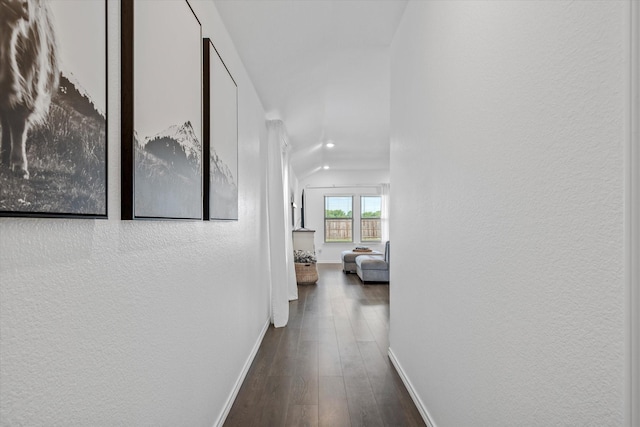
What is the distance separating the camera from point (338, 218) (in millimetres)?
9883

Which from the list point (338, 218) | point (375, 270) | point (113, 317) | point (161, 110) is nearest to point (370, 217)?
point (338, 218)

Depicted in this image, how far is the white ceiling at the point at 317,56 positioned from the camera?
2.17m

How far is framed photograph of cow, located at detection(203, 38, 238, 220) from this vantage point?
5.50 ft

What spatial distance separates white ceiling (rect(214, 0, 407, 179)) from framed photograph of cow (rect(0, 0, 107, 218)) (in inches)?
54.2

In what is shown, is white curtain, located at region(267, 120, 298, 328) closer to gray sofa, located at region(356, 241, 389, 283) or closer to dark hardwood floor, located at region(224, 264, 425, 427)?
dark hardwood floor, located at region(224, 264, 425, 427)

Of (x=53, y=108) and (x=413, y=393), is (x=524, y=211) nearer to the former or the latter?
(x=53, y=108)

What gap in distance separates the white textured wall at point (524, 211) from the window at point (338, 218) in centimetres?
794

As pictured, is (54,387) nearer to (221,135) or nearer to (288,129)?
(221,135)

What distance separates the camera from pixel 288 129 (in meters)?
4.66

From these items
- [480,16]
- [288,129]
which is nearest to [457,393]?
[480,16]

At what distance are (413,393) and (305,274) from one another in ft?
13.5

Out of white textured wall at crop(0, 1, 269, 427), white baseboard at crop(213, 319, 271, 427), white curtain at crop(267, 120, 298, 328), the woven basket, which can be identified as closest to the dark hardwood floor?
white baseboard at crop(213, 319, 271, 427)

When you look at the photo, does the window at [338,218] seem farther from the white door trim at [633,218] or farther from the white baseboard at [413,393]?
the white door trim at [633,218]

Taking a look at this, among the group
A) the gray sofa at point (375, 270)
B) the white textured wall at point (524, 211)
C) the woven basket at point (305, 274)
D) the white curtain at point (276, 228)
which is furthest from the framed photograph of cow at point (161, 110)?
the gray sofa at point (375, 270)
